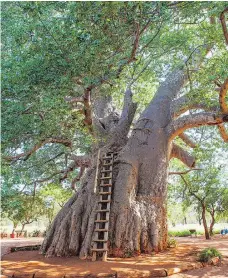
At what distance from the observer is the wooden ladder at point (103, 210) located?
202 inches

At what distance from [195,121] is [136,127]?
1501 mm

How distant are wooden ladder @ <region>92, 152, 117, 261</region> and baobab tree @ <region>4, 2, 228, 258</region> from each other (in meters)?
0.15

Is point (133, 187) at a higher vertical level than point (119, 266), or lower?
higher

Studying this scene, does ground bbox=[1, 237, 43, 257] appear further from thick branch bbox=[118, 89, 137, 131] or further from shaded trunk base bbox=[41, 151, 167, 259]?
thick branch bbox=[118, 89, 137, 131]

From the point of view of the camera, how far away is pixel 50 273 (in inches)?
157

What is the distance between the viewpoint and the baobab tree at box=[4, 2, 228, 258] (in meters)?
4.57

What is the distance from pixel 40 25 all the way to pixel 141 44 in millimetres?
2948

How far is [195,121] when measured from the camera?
6605mm

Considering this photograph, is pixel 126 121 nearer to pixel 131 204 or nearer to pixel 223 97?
pixel 131 204

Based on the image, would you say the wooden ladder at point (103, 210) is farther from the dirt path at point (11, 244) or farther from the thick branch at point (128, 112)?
the dirt path at point (11, 244)

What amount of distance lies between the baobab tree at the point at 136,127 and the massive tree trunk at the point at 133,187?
2 cm

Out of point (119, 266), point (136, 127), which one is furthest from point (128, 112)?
point (119, 266)

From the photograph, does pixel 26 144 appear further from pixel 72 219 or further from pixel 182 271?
pixel 182 271

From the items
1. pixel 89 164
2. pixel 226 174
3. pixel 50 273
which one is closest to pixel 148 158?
pixel 89 164
